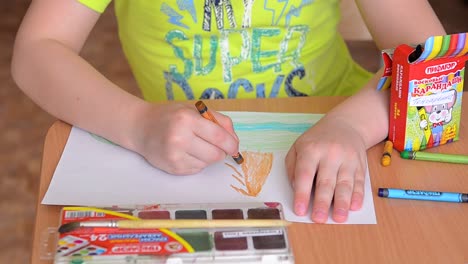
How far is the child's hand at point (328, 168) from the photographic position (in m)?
0.70

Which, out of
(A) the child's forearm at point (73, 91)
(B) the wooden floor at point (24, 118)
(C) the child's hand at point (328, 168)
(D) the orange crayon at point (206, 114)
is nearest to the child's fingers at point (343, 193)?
Result: (C) the child's hand at point (328, 168)

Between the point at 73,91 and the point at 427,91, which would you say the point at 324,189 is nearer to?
the point at 427,91

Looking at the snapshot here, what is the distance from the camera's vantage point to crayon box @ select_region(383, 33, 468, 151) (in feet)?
2.40

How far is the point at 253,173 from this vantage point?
0.76 metres

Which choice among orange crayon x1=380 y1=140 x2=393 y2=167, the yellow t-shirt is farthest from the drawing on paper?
the yellow t-shirt

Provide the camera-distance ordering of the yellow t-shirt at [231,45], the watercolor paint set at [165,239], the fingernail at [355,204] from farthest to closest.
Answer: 1. the yellow t-shirt at [231,45]
2. the fingernail at [355,204]
3. the watercolor paint set at [165,239]

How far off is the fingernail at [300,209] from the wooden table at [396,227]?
0.06 feet

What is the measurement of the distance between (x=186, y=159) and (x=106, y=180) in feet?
0.29

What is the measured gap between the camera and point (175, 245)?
24.4 inches

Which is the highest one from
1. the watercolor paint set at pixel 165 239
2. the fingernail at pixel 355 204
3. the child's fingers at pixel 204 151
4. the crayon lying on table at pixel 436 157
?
the child's fingers at pixel 204 151

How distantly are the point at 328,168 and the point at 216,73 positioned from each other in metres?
0.33

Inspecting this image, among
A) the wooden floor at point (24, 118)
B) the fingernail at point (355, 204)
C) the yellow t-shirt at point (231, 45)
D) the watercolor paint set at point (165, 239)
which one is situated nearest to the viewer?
the watercolor paint set at point (165, 239)

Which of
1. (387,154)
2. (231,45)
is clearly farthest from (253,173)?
(231,45)

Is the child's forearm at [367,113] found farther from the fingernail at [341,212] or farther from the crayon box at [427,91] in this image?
the fingernail at [341,212]
